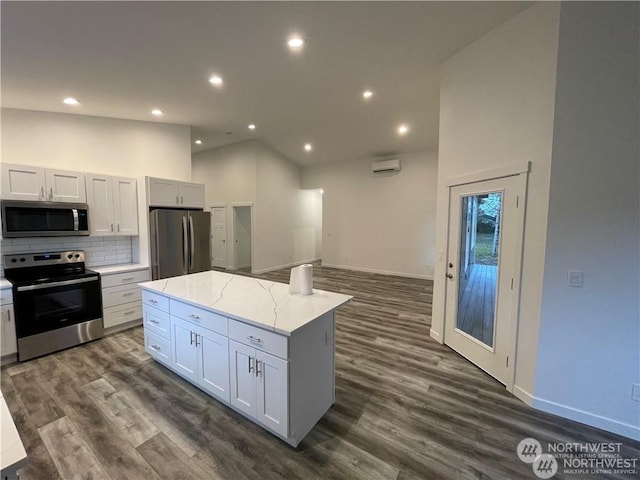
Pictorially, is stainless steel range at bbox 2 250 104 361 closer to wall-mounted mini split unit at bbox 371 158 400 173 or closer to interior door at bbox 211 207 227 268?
interior door at bbox 211 207 227 268

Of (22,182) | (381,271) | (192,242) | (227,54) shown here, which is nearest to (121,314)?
(192,242)

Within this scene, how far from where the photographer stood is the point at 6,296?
2.80 metres

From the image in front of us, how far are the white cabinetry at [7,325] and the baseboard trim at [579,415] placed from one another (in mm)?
5005

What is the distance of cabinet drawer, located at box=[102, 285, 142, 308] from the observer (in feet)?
11.6

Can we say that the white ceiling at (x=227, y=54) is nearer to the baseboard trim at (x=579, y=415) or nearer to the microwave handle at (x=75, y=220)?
the microwave handle at (x=75, y=220)

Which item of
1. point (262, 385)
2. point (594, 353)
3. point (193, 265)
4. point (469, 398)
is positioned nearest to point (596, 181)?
point (594, 353)

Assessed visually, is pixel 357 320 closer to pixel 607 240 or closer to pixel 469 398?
pixel 469 398

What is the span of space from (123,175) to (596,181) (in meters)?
5.60

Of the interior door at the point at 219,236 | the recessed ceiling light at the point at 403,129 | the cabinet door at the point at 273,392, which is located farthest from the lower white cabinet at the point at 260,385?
the interior door at the point at 219,236

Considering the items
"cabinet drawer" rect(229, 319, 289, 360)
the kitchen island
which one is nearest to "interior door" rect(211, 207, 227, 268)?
the kitchen island

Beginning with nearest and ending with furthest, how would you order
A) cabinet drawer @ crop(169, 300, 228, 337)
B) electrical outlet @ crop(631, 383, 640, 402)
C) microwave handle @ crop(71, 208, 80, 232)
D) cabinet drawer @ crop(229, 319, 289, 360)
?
cabinet drawer @ crop(229, 319, 289, 360), electrical outlet @ crop(631, 383, 640, 402), cabinet drawer @ crop(169, 300, 228, 337), microwave handle @ crop(71, 208, 80, 232)

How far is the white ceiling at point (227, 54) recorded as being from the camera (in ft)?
7.52

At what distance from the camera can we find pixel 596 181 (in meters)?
2.02

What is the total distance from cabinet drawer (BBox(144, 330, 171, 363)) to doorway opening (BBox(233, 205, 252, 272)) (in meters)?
5.09
